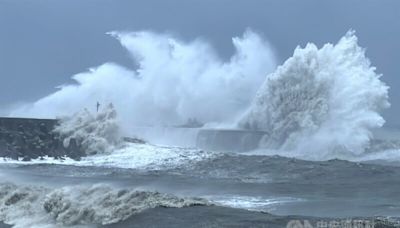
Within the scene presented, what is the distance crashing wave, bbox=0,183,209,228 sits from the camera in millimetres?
11703

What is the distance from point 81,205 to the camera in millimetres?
12312

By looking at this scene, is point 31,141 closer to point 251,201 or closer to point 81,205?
point 251,201

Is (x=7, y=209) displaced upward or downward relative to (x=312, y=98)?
downward

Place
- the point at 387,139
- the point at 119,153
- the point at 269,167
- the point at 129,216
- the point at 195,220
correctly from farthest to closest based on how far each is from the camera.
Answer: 1. the point at 387,139
2. the point at 119,153
3. the point at 269,167
4. the point at 129,216
5. the point at 195,220

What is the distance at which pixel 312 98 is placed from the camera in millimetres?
37812

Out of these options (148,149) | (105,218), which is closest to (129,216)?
(105,218)

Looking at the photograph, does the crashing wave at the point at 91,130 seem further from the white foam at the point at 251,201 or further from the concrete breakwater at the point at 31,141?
the white foam at the point at 251,201

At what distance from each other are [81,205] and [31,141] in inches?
863

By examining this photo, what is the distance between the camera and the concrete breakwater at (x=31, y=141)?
31719 millimetres

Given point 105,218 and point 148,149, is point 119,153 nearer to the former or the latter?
point 148,149

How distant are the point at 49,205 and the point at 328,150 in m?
25.2

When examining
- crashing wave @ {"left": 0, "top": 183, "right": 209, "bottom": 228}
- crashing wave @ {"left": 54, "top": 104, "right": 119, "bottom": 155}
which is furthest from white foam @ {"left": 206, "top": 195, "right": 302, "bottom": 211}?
crashing wave @ {"left": 54, "top": 104, "right": 119, "bottom": 155}

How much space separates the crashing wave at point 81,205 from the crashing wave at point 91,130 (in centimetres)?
Result: 1988

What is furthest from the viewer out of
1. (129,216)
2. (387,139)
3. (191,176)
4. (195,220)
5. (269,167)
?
(387,139)
